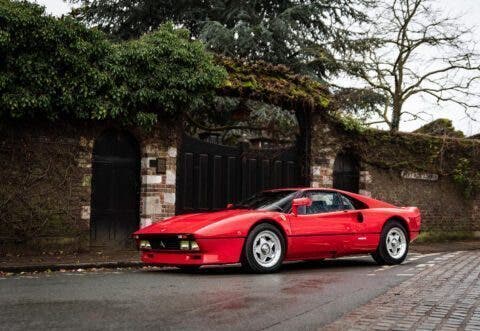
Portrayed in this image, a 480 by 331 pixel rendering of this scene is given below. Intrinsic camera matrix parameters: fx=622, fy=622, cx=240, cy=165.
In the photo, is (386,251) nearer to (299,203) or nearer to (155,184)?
(299,203)

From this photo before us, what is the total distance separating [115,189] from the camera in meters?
13.6

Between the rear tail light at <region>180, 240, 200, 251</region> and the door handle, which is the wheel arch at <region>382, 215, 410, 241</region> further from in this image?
the rear tail light at <region>180, 240, 200, 251</region>

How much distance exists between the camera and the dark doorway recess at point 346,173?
17.9m

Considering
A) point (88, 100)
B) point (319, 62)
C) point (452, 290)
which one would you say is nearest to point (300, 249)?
point (452, 290)

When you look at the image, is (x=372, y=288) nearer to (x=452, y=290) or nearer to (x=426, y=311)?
(x=452, y=290)

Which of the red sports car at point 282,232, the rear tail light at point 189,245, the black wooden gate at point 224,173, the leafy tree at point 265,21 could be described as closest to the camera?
the rear tail light at point 189,245

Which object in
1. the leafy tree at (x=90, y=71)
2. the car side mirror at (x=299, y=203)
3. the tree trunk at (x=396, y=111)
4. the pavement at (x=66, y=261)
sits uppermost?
the tree trunk at (x=396, y=111)

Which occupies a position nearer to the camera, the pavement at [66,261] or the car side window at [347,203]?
the pavement at [66,261]

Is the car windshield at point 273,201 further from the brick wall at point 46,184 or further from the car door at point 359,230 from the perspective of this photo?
the brick wall at point 46,184

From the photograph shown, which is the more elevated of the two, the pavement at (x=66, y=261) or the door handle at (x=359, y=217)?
the door handle at (x=359, y=217)

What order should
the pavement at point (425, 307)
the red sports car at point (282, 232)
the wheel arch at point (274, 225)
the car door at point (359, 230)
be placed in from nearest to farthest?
the pavement at point (425, 307) < the red sports car at point (282, 232) < the wheel arch at point (274, 225) < the car door at point (359, 230)

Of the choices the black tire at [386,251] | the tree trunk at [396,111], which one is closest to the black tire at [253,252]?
the black tire at [386,251]

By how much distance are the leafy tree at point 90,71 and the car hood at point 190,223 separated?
359cm

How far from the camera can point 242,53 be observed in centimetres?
2202
